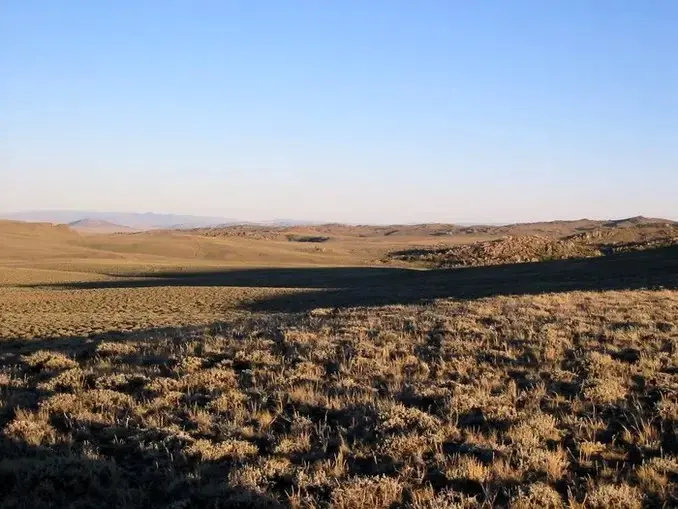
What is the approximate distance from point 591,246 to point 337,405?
223ft

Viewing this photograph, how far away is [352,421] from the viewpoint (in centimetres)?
708

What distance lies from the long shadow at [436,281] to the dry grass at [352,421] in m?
16.3

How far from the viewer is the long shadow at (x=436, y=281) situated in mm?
29016

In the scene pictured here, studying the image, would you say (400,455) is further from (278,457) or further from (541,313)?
(541,313)

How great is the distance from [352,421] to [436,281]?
3369cm

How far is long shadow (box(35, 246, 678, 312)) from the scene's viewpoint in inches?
1142

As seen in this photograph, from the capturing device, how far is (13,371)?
10.1m

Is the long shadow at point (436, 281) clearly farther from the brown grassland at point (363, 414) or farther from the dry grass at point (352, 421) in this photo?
the dry grass at point (352, 421)

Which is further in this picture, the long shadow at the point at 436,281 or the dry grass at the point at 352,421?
the long shadow at the point at 436,281

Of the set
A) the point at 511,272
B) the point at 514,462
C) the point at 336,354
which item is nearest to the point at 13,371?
the point at 336,354

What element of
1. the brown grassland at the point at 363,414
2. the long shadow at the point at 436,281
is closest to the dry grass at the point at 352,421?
the brown grassland at the point at 363,414

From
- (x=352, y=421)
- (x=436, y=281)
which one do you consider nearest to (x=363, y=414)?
(x=352, y=421)

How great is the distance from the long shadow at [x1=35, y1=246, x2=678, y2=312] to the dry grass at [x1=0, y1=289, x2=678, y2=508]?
16.3m

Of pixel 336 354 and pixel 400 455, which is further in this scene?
pixel 336 354
